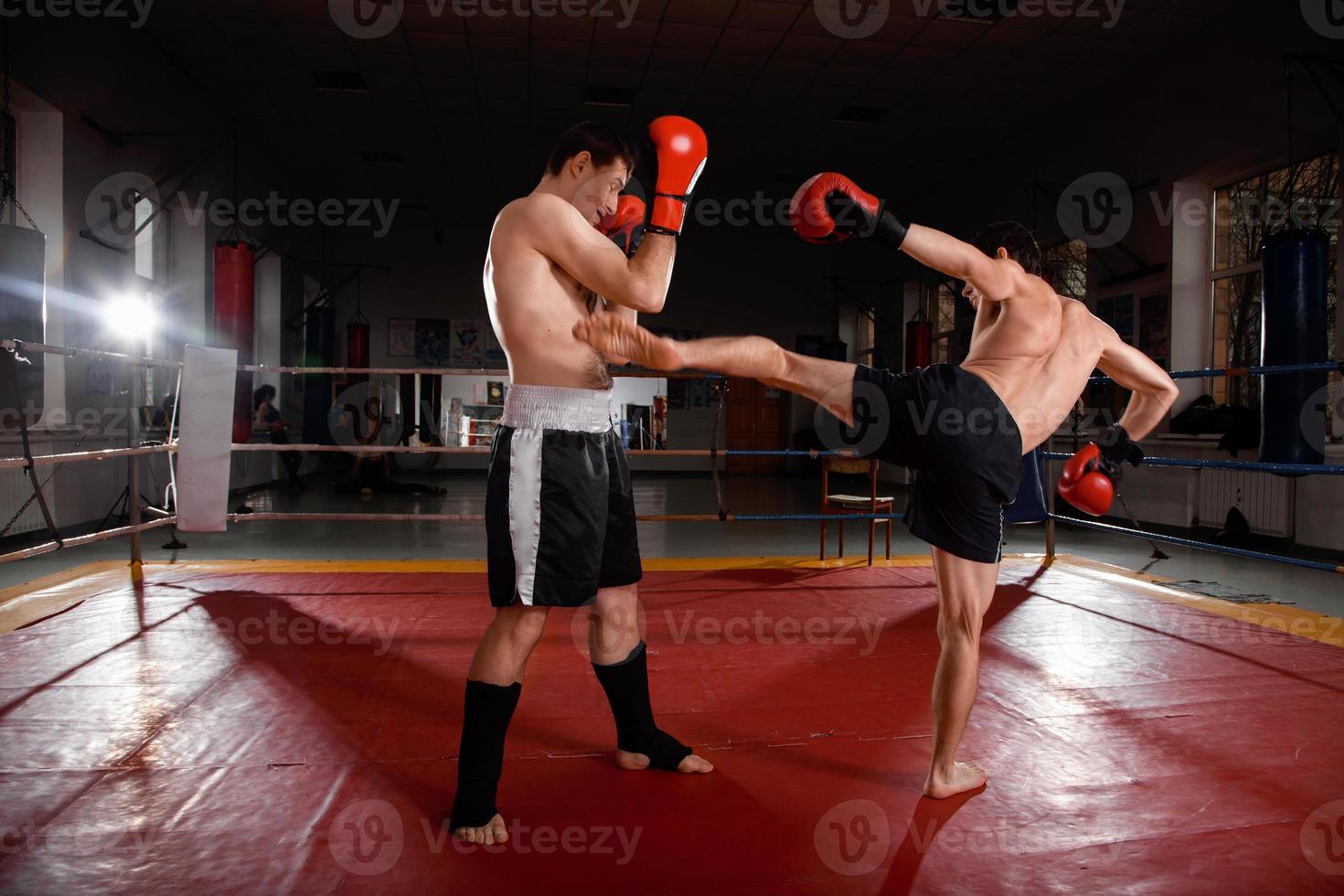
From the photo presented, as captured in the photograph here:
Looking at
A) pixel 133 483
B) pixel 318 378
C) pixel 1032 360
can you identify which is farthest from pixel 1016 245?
pixel 318 378

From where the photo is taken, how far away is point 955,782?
1477mm

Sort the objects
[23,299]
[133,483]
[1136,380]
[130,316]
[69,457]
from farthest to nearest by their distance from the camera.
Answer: [130,316] < [23,299] < [133,483] < [69,457] < [1136,380]

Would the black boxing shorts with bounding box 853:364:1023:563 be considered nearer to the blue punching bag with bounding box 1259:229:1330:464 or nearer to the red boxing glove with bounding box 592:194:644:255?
the red boxing glove with bounding box 592:194:644:255

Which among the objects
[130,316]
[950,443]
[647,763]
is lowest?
[647,763]

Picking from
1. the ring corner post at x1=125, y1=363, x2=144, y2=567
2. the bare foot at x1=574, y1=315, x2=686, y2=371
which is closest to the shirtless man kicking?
the bare foot at x1=574, y1=315, x2=686, y2=371

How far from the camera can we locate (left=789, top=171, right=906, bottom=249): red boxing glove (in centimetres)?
145

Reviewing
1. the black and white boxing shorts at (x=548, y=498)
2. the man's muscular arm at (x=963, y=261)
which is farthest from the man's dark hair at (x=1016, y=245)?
the black and white boxing shorts at (x=548, y=498)

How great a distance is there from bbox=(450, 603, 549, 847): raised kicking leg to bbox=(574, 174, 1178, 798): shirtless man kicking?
0.56 metres

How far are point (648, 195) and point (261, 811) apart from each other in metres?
1.30

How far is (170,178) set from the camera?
6.24 meters

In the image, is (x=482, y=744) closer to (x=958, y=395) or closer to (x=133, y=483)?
(x=958, y=395)

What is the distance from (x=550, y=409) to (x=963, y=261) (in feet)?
2.59

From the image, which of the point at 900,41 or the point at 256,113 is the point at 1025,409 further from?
the point at 256,113

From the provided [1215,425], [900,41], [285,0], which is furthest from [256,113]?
[1215,425]
